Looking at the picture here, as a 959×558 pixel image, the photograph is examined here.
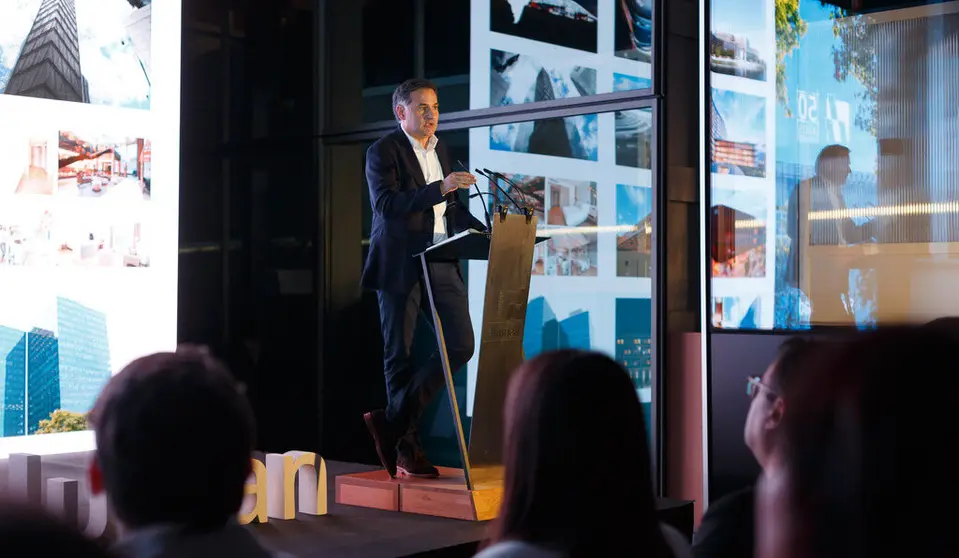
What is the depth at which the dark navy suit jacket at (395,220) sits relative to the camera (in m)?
4.57

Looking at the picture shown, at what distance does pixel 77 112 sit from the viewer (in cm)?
632

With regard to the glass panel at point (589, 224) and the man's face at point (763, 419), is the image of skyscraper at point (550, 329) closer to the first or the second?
the glass panel at point (589, 224)

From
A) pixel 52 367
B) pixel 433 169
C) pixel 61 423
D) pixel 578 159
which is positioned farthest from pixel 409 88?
pixel 61 423

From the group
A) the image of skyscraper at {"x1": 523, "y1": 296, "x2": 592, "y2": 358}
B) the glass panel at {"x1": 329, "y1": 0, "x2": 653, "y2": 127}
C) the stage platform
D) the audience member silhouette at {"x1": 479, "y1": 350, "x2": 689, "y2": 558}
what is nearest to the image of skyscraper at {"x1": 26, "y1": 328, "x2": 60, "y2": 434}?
the stage platform

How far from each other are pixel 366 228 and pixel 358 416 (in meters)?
1.17

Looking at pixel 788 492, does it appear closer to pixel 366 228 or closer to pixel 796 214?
pixel 796 214

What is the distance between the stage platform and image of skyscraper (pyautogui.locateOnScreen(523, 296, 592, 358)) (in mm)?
1130

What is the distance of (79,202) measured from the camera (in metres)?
6.35

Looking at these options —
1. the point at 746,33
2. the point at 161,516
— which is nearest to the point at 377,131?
the point at 746,33

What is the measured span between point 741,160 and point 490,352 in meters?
1.56

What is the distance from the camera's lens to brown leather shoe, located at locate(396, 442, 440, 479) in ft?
15.5

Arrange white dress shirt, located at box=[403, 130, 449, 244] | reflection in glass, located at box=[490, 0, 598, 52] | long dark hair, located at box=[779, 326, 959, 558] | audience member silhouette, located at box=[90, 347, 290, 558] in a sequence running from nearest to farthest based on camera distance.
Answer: long dark hair, located at box=[779, 326, 959, 558]
audience member silhouette, located at box=[90, 347, 290, 558]
white dress shirt, located at box=[403, 130, 449, 244]
reflection in glass, located at box=[490, 0, 598, 52]

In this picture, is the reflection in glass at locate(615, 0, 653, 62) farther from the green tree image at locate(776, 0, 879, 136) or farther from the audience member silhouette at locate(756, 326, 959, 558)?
the audience member silhouette at locate(756, 326, 959, 558)

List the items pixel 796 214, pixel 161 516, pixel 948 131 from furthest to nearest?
pixel 796 214
pixel 948 131
pixel 161 516
